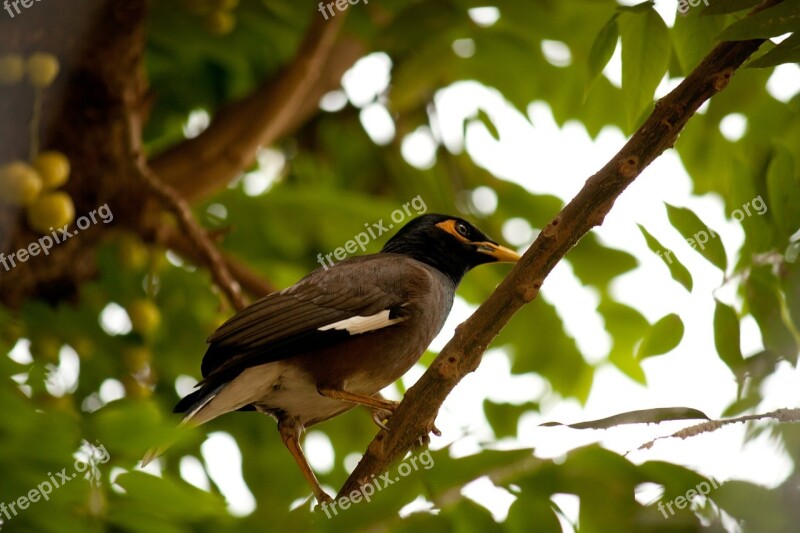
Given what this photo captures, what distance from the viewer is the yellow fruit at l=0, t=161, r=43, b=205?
3957 mm

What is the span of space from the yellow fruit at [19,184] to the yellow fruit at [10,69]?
0.37m

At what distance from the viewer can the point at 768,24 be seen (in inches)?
91.7

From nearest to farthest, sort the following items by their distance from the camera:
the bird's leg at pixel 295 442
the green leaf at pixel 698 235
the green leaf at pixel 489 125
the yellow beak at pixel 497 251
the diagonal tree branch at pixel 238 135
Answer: the green leaf at pixel 698 235 → the bird's leg at pixel 295 442 → the yellow beak at pixel 497 251 → the green leaf at pixel 489 125 → the diagonal tree branch at pixel 238 135

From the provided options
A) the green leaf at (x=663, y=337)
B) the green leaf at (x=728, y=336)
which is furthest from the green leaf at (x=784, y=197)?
the green leaf at (x=663, y=337)

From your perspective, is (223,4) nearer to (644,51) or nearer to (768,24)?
(644,51)

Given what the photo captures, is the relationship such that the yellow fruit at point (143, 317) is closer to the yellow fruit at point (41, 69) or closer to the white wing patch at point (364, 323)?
the yellow fruit at point (41, 69)

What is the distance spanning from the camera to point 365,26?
4871 millimetres

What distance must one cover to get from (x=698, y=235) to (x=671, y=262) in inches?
6.2

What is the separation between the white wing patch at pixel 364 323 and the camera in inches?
141

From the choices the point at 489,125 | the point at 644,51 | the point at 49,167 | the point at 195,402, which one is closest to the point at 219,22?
the point at 49,167

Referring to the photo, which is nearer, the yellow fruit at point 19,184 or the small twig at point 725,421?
the small twig at point 725,421

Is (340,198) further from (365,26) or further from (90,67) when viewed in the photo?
(90,67)

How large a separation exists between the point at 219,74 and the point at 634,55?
2992 millimetres

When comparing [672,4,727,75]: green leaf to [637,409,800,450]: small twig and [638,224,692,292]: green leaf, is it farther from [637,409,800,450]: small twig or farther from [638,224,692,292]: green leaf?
[637,409,800,450]: small twig
